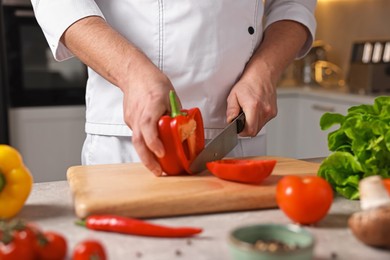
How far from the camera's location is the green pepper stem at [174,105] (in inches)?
45.0

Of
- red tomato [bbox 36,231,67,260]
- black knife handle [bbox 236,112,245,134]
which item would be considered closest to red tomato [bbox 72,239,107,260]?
red tomato [bbox 36,231,67,260]

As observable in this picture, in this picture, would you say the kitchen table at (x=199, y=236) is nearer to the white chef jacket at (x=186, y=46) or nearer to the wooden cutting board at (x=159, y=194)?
the wooden cutting board at (x=159, y=194)

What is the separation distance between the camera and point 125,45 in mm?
1254

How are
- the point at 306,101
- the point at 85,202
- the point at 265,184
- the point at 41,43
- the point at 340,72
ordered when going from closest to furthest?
the point at 85,202, the point at 265,184, the point at 41,43, the point at 306,101, the point at 340,72

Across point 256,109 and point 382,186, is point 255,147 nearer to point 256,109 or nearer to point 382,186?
point 256,109

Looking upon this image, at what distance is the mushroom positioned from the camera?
836 mm

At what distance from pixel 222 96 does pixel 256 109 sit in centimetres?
13

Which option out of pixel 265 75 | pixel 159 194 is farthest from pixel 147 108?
pixel 265 75

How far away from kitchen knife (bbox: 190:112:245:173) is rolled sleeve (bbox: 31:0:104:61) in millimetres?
361

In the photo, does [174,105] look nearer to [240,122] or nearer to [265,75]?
[240,122]

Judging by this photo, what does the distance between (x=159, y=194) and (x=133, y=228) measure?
14 cm

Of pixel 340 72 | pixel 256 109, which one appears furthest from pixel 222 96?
pixel 340 72

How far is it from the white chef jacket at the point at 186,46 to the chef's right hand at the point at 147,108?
211 mm

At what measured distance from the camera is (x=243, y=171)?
1117 mm
